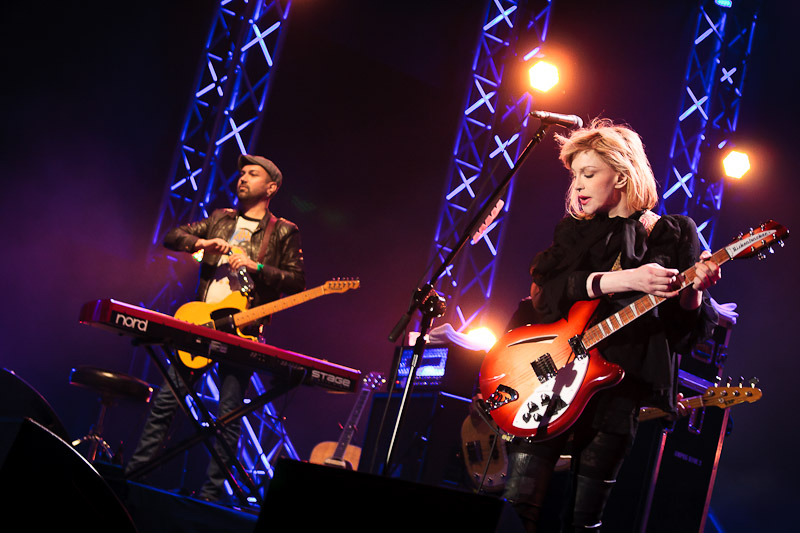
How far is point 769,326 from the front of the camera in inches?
285

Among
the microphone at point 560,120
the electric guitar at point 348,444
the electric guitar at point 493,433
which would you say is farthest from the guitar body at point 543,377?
the electric guitar at point 348,444

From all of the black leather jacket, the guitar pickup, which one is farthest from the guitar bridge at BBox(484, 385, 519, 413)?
the black leather jacket

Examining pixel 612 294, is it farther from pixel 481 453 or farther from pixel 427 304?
pixel 481 453

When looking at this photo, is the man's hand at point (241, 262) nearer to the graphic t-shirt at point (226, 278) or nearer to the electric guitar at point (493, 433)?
the graphic t-shirt at point (226, 278)

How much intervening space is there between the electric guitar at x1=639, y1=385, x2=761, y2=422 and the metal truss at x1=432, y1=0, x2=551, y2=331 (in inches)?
157

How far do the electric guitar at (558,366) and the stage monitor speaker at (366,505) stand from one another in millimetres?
1011

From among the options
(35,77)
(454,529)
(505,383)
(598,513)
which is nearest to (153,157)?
(35,77)

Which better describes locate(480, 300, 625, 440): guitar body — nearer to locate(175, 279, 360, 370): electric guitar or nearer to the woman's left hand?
the woman's left hand

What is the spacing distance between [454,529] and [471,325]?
6694 mm

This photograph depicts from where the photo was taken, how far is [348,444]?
666 centimetres

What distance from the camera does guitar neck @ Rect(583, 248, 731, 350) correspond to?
8.12ft

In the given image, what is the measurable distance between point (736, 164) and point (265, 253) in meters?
6.17

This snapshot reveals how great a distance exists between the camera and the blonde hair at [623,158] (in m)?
2.80

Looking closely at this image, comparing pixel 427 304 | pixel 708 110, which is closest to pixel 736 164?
pixel 708 110
